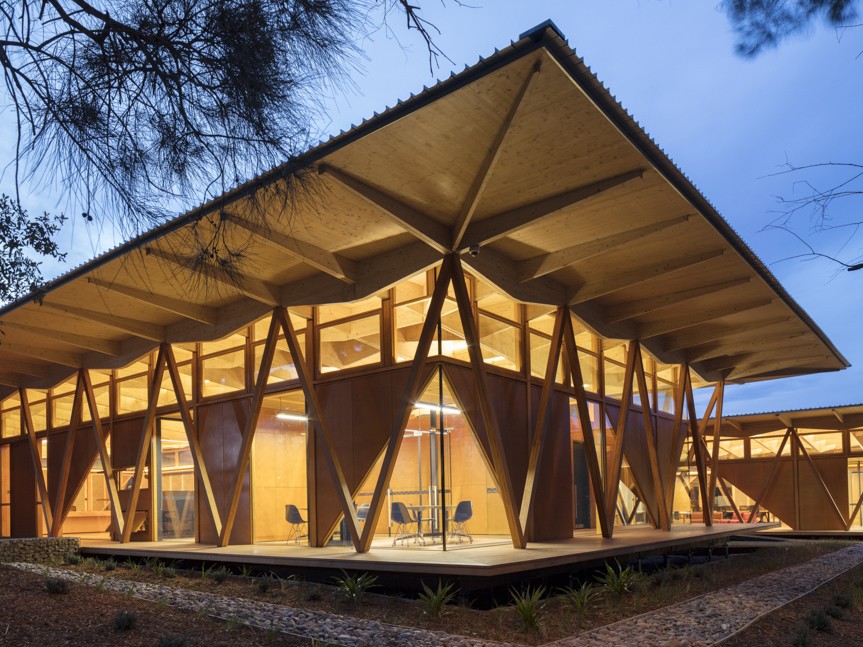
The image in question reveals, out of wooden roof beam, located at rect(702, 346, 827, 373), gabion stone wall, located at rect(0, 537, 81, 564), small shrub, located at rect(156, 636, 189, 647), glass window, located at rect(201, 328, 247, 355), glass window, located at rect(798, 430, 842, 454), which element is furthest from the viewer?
glass window, located at rect(798, 430, 842, 454)

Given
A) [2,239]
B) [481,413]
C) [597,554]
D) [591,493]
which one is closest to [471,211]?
[481,413]

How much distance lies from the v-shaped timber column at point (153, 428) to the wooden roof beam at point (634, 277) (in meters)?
7.37

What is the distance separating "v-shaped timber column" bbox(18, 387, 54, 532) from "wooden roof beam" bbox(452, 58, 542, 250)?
539 inches

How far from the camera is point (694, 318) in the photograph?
1630cm

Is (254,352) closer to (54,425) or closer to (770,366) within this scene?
(54,425)

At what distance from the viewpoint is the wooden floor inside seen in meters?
9.33

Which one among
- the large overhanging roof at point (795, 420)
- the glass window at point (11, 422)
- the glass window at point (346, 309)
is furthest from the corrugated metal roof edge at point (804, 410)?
the glass window at point (11, 422)

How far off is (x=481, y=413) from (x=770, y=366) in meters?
13.0

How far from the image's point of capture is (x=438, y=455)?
39.7 ft

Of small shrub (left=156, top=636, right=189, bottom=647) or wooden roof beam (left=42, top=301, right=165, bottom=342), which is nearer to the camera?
small shrub (left=156, top=636, right=189, bottom=647)

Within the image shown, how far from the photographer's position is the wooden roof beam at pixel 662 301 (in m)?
14.1

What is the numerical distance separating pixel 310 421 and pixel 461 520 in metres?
3.09

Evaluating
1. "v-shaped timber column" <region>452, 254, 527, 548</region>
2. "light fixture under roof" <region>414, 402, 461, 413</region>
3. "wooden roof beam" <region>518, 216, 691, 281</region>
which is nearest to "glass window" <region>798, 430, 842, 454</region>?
"wooden roof beam" <region>518, 216, 691, 281</region>

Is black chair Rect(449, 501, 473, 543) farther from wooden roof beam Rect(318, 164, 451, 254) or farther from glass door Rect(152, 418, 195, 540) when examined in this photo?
glass door Rect(152, 418, 195, 540)
